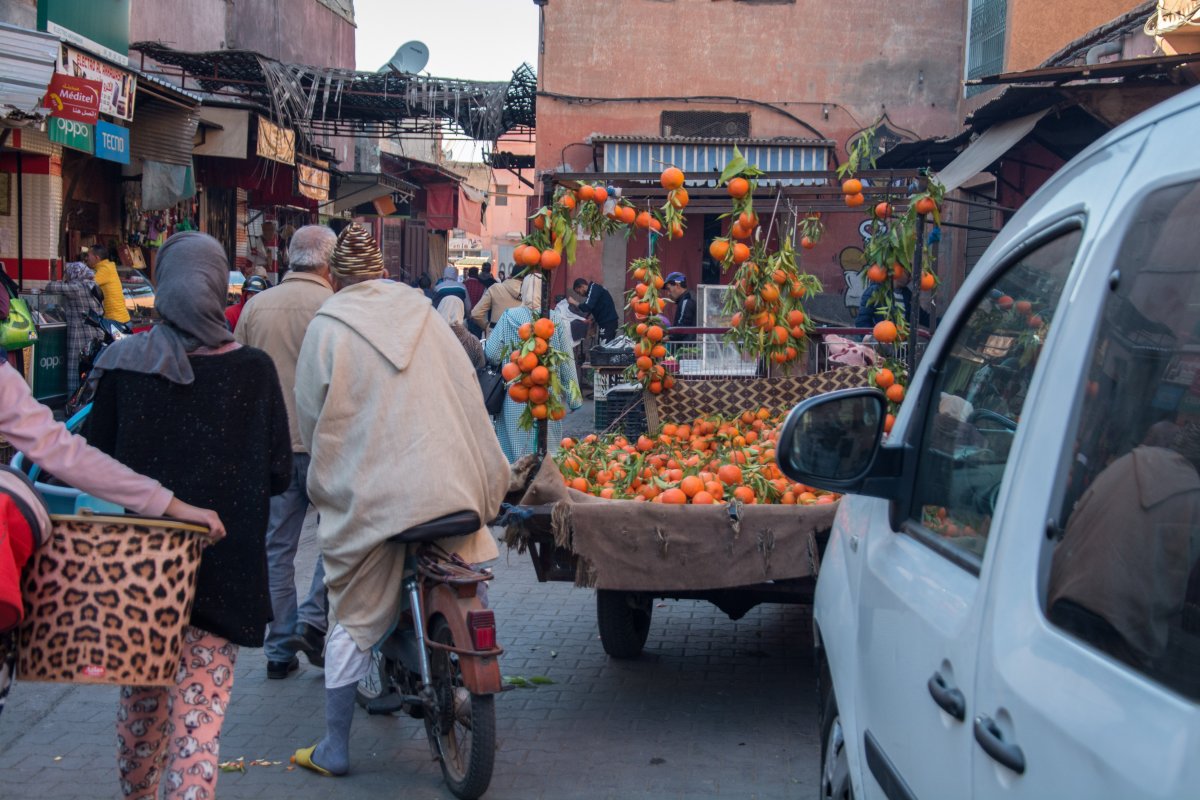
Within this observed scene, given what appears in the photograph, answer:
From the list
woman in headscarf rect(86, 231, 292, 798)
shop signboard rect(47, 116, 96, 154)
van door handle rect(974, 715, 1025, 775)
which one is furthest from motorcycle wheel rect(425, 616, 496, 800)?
shop signboard rect(47, 116, 96, 154)

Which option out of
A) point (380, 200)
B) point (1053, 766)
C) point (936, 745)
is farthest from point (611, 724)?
point (380, 200)

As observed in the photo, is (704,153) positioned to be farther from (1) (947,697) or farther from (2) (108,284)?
(1) (947,697)

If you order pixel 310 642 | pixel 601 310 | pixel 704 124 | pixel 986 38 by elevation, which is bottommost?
pixel 310 642

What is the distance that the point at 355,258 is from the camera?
460 cm

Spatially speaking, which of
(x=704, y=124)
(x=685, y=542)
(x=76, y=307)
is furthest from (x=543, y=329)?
(x=704, y=124)

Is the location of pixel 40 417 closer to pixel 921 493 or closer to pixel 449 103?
pixel 921 493

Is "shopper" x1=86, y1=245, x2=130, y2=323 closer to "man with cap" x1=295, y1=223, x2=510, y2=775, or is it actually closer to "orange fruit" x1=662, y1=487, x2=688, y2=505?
"man with cap" x1=295, y1=223, x2=510, y2=775

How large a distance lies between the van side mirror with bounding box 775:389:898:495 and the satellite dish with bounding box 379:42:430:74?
67.5ft

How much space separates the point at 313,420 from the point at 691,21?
19053 millimetres

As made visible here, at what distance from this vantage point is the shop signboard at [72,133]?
11.4 meters

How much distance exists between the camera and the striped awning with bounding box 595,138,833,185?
20156 millimetres

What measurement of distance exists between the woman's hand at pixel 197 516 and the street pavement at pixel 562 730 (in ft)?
4.89

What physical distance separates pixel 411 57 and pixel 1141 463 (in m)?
22.4

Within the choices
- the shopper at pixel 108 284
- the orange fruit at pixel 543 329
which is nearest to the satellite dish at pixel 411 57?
the shopper at pixel 108 284
